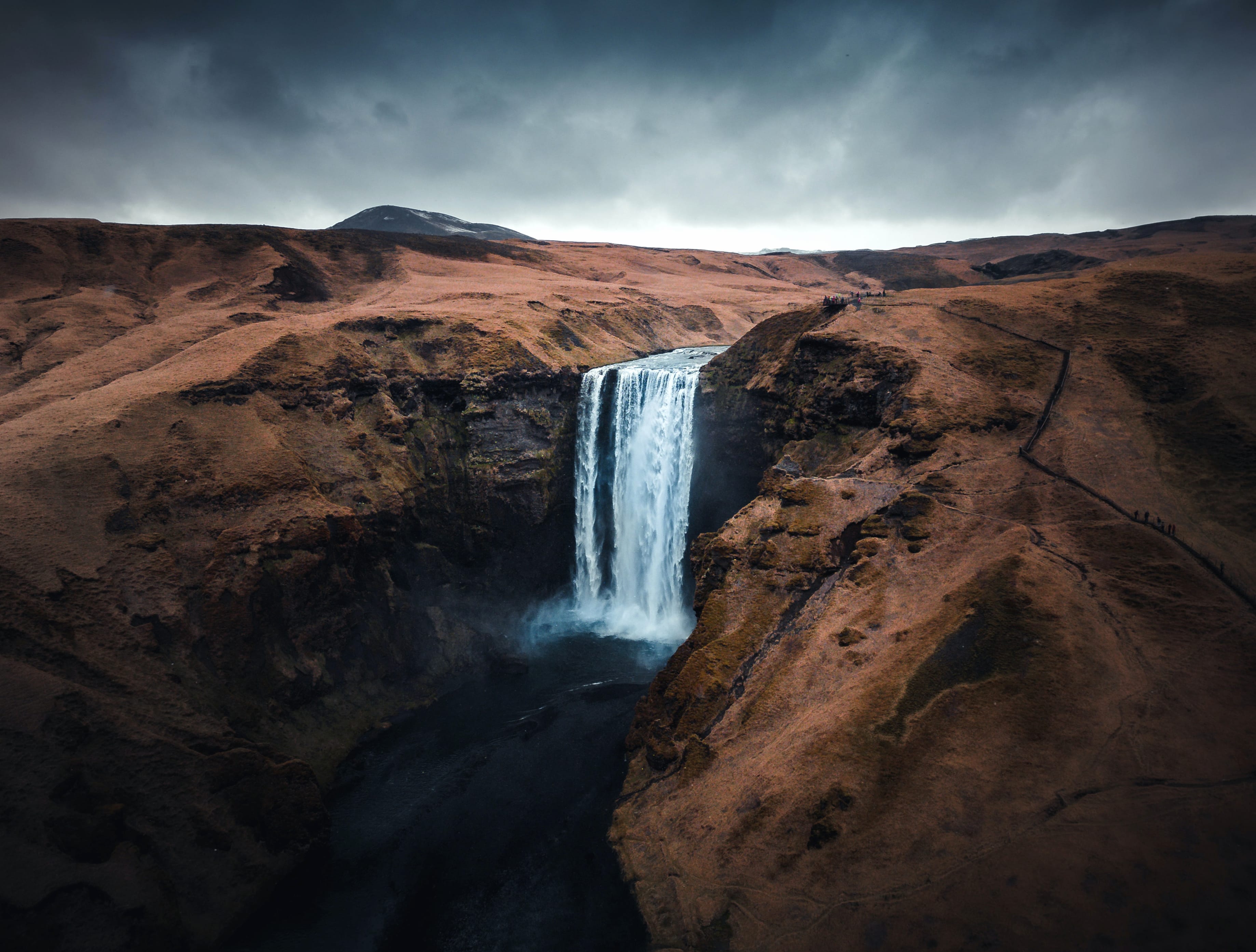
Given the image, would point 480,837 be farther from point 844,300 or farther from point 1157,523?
point 844,300

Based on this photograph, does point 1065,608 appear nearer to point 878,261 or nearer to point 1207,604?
point 1207,604

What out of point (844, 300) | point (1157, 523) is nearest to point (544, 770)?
point (1157, 523)

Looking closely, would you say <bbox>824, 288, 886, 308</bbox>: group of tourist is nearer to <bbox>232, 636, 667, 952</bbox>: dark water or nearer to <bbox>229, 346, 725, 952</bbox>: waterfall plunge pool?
<bbox>229, 346, 725, 952</bbox>: waterfall plunge pool

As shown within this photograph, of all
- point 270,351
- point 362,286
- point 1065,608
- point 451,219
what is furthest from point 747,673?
point 451,219

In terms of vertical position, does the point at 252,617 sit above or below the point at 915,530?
below

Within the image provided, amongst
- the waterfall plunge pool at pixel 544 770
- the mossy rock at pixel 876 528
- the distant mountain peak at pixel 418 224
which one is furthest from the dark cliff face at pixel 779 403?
the distant mountain peak at pixel 418 224

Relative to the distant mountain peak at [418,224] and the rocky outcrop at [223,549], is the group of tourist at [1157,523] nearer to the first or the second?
the rocky outcrop at [223,549]
